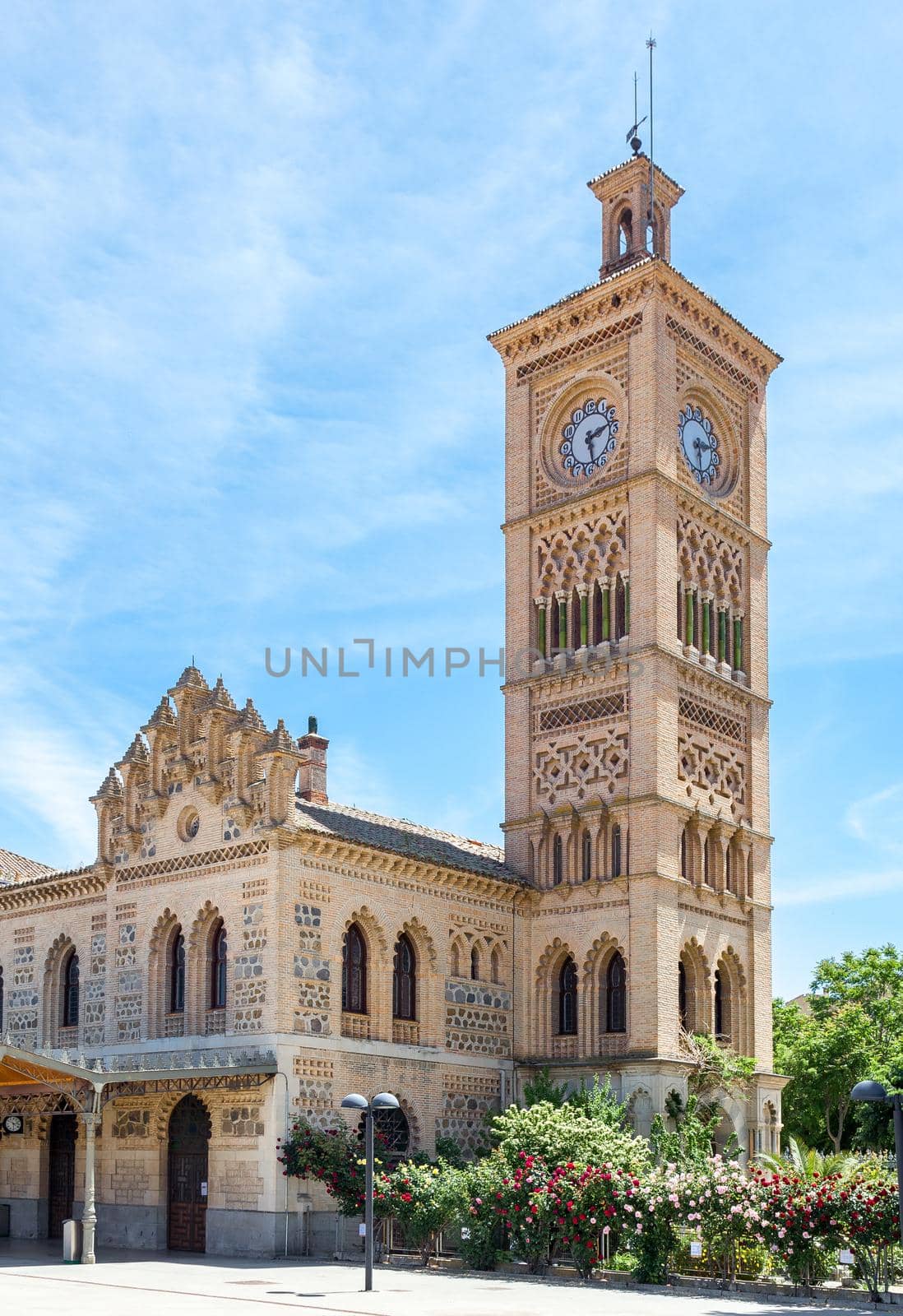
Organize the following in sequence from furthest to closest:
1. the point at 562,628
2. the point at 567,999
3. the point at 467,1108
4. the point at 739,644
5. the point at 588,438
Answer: the point at 739,644 → the point at 588,438 → the point at 562,628 → the point at 567,999 → the point at 467,1108

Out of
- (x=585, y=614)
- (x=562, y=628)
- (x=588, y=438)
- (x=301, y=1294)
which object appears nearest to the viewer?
(x=301, y=1294)

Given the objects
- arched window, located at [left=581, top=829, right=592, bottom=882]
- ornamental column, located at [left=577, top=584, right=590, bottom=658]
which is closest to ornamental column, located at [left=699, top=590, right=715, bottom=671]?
ornamental column, located at [left=577, top=584, right=590, bottom=658]

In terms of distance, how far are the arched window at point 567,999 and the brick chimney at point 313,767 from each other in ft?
23.3

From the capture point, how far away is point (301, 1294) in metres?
23.2

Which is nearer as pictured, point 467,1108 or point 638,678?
point 467,1108

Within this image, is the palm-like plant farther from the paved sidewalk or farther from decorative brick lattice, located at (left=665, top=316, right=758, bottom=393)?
decorative brick lattice, located at (left=665, top=316, right=758, bottom=393)

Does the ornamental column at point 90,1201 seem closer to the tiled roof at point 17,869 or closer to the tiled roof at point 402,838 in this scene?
the tiled roof at point 402,838

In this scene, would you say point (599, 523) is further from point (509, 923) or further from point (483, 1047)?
point (483, 1047)

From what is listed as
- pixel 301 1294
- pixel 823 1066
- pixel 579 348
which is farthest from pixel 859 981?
pixel 301 1294

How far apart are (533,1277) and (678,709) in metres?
14.2

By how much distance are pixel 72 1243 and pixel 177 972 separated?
622cm

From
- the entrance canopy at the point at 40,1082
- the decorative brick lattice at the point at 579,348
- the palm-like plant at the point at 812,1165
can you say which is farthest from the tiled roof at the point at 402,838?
the decorative brick lattice at the point at 579,348

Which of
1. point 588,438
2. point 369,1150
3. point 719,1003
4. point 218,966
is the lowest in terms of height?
point 369,1150

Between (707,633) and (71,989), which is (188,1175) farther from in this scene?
(707,633)
